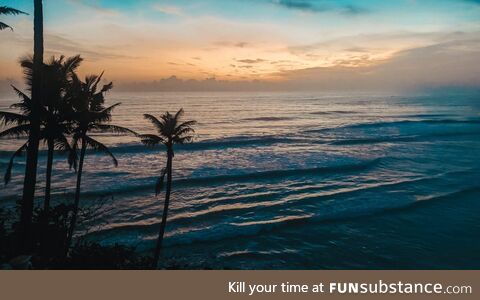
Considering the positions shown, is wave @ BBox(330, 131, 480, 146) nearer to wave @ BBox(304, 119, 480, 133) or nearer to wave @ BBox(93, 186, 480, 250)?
wave @ BBox(304, 119, 480, 133)

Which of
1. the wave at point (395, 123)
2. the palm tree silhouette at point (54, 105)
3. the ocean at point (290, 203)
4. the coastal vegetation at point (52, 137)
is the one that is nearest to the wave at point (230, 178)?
the ocean at point (290, 203)

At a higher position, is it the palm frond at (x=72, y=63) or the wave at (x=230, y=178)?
the palm frond at (x=72, y=63)

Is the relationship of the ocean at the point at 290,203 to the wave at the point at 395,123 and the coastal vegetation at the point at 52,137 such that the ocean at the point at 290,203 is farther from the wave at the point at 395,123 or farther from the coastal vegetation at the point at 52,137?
the wave at the point at 395,123

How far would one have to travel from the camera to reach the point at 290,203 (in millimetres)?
26656

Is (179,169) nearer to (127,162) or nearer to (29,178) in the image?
(127,162)

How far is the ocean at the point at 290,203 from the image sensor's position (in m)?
18.8

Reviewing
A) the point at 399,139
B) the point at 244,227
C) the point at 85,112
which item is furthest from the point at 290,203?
the point at 399,139

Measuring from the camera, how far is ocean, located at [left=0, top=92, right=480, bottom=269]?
1878 cm

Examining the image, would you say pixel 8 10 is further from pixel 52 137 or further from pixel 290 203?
pixel 290 203

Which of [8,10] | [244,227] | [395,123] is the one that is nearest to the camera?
[8,10]

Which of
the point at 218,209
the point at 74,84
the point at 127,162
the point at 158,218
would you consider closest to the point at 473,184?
the point at 218,209

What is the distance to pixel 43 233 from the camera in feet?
53.7

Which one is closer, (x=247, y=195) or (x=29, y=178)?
(x=29, y=178)

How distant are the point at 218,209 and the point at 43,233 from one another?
12.0 meters
